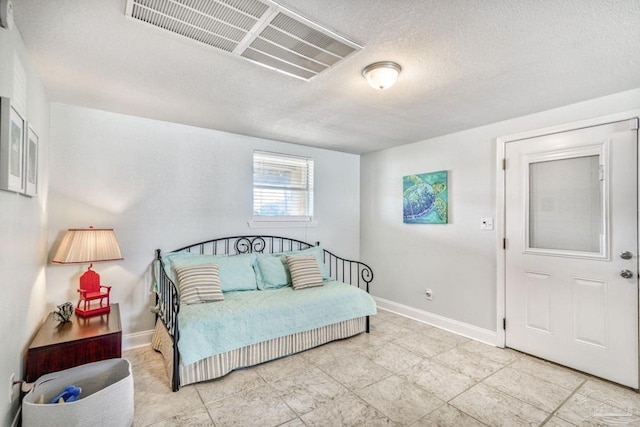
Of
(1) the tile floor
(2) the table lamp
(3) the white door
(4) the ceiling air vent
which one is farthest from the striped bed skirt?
(4) the ceiling air vent

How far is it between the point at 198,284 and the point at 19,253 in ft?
4.06

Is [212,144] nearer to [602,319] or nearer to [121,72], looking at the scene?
[121,72]

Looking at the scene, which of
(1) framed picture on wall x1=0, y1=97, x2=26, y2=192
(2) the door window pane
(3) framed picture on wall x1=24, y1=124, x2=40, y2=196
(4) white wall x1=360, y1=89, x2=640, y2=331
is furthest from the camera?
(4) white wall x1=360, y1=89, x2=640, y2=331

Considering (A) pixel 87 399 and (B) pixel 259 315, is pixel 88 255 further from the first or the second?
(B) pixel 259 315

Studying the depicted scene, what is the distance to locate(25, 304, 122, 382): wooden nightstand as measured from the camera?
1814 millimetres

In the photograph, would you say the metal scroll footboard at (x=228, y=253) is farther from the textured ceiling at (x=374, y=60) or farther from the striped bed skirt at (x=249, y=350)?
the textured ceiling at (x=374, y=60)

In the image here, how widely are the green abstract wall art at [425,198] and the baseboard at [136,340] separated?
10.5ft

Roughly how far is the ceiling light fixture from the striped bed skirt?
7.39 ft

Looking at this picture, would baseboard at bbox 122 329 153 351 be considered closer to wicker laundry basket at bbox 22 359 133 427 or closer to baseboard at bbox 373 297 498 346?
wicker laundry basket at bbox 22 359 133 427

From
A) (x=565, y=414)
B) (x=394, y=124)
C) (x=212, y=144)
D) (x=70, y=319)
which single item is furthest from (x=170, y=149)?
(x=565, y=414)

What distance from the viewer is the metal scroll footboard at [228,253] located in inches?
89.4

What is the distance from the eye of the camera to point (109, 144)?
2.91 metres

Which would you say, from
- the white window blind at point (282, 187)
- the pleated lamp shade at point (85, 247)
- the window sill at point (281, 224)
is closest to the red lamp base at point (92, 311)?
the pleated lamp shade at point (85, 247)

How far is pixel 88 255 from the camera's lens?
244 cm
